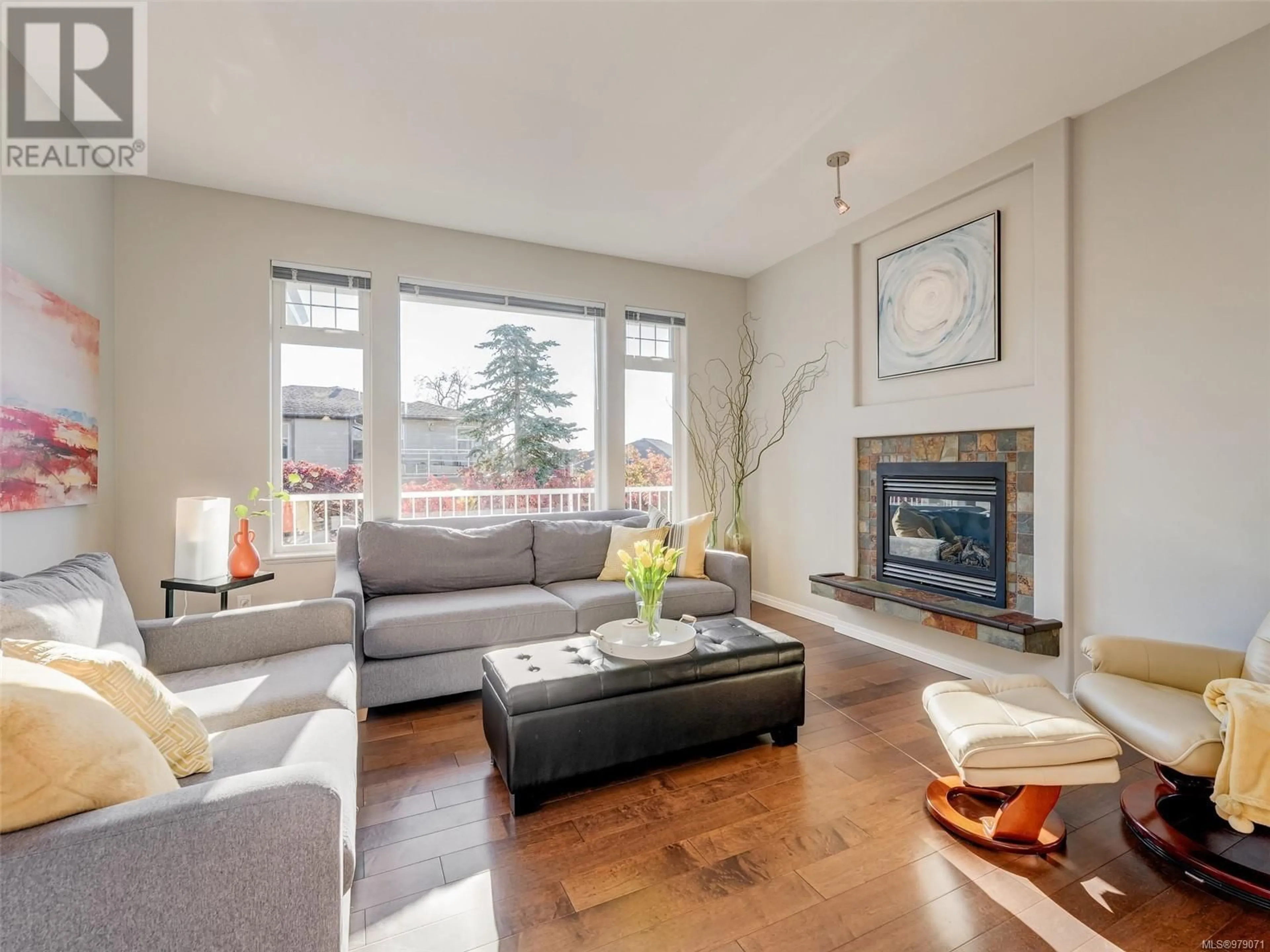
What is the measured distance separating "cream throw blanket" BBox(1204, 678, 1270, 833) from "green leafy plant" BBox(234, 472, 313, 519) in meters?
4.13

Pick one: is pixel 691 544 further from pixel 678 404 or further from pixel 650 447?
pixel 678 404

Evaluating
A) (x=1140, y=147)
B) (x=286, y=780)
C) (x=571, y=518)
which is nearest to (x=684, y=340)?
(x=571, y=518)

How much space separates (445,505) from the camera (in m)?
4.11

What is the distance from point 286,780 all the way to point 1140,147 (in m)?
3.84

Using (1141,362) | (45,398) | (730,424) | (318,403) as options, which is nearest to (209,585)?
(45,398)

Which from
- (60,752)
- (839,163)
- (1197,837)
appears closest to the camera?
(60,752)

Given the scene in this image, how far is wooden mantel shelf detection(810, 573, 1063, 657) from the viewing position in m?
2.68

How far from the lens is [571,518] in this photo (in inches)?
155

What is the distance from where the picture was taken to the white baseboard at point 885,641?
126 inches

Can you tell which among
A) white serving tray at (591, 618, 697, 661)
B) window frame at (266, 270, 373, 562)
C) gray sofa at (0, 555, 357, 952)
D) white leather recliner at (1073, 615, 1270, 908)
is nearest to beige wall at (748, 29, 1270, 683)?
white leather recliner at (1073, 615, 1270, 908)

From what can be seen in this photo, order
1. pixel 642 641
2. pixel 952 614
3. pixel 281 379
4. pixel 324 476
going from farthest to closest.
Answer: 1. pixel 324 476
2. pixel 281 379
3. pixel 952 614
4. pixel 642 641

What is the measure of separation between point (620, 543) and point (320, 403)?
2.20 metres

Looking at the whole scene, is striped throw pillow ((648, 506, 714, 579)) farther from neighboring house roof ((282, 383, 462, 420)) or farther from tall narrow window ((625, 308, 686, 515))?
neighboring house roof ((282, 383, 462, 420))

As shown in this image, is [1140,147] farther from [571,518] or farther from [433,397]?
[433,397]
